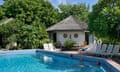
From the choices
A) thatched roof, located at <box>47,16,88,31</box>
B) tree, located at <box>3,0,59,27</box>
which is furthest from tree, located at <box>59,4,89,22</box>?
thatched roof, located at <box>47,16,88,31</box>

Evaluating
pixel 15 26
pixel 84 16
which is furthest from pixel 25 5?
pixel 84 16

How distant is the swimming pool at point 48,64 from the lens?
51.2 ft

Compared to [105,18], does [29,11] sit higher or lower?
higher

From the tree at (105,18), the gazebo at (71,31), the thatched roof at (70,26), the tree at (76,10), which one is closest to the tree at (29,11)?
the gazebo at (71,31)

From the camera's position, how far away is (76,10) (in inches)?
2110

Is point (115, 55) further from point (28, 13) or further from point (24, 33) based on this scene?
point (28, 13)

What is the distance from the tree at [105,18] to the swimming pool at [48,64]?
106 inches

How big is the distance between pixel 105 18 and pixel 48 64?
226 inches

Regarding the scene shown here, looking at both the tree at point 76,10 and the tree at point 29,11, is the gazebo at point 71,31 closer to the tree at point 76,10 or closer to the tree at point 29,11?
the tree at point 29,11

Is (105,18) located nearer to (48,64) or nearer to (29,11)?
(48,64)

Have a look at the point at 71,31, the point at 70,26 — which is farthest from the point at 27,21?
the point at 71,31

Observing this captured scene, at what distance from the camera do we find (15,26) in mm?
31156

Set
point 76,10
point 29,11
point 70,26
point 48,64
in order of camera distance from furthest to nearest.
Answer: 1. point 76,10
2. point 29,11
3. point 70,26
4. point 48,64

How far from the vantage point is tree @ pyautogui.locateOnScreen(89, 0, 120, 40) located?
60.4 feet
